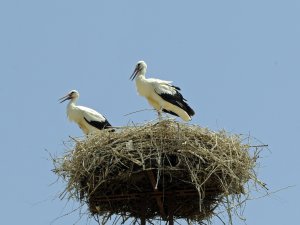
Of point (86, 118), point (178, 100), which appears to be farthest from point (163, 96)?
point (86, 118)

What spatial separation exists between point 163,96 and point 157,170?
399 cm

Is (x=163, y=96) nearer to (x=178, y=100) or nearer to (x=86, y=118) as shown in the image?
Answer: (x=178, y=100)

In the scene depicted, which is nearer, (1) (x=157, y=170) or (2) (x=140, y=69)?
(1) (x=157, y=170)

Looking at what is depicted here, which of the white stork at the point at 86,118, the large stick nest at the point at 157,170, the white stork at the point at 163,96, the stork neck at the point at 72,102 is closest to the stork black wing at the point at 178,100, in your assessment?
the white stork at the point at 163,96

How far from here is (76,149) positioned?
9.81 m

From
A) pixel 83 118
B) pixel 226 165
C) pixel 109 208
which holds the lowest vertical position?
pixel 109 208

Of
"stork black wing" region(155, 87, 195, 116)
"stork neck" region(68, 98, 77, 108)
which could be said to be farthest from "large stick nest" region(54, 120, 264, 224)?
"stork neck" region(68, 98, 77, 108)

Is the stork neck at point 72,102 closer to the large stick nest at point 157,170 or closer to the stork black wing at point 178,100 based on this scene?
the stork black wing at point 178,100

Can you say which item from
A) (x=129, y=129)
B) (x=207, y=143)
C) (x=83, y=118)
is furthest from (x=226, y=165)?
(x=83, y=118)

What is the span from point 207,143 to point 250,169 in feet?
1.82

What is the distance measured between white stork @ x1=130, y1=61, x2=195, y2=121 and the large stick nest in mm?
3374

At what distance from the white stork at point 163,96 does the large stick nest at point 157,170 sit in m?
3.37

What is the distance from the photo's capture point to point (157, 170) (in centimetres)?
921

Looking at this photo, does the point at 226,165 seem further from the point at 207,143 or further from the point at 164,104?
the point at 164,104
